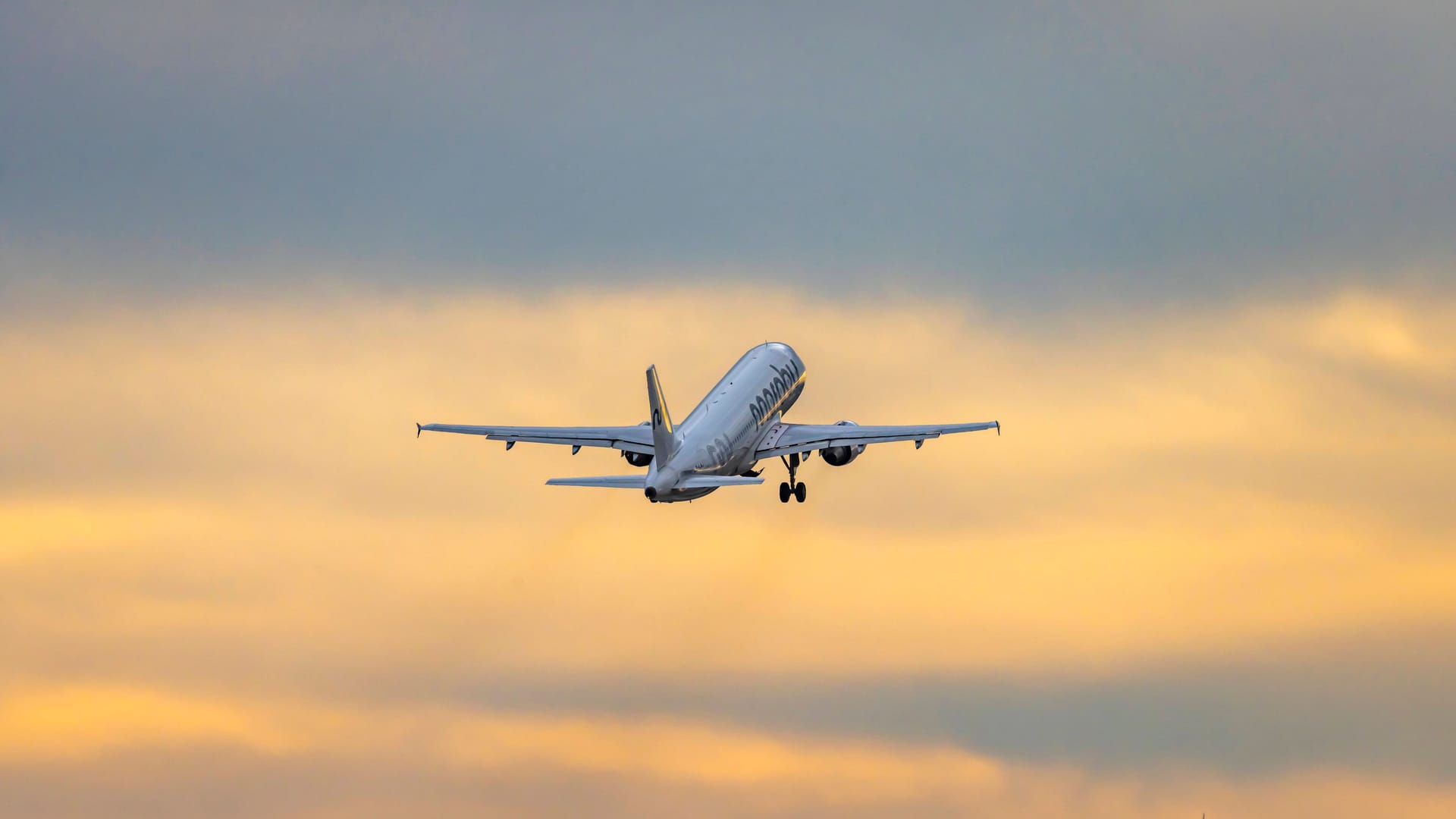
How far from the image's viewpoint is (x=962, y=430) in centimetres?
13038

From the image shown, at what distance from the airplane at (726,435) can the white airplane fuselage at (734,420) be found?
0.19ft

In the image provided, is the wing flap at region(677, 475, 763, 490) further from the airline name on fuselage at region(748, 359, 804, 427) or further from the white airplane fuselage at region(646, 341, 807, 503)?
the airline name on fuselage at region(748, 359, 804, 427)

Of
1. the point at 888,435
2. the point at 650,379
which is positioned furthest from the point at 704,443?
the point at 888,435

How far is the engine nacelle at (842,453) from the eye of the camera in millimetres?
135375

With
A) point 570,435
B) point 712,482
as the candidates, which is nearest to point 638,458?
point 570,435

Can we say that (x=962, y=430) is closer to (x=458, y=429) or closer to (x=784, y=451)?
(x=784, y=451)

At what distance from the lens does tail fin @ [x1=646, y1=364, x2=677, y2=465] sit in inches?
4722

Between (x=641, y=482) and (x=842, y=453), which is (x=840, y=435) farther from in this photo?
(x=641, y=482)

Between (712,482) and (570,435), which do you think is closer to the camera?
(712,482)

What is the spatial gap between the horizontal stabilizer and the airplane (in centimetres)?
11

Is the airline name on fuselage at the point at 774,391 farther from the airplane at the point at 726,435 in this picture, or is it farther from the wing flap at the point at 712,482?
the wing flap at the point at 712,482

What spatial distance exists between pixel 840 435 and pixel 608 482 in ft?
74.6

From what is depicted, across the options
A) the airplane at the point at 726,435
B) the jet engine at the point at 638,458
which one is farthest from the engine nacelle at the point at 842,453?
Result: the jet engine at the point at 638,458

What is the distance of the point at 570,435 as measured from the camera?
131125mm
